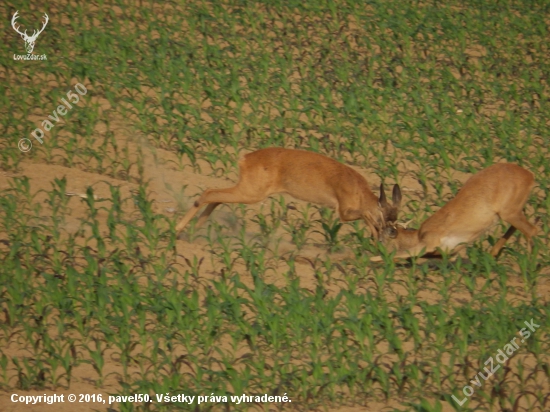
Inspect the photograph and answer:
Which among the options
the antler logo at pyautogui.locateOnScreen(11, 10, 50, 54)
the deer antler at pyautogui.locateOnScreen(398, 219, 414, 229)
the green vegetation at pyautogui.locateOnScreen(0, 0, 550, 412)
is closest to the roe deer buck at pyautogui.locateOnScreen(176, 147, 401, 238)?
the green vegetation at pyautogui.locateOnScreen(0, 0, 550, 412)

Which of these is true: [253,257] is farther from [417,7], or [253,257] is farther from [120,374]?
[417,7]

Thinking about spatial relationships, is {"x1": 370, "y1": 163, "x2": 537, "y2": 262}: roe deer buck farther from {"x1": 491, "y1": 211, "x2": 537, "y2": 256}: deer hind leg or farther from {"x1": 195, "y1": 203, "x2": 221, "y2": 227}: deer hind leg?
{"x1": 195, "y1": 203, "x2": 221, "y2": 227}: deer hind leg

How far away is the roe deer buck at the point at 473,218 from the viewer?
9820mm

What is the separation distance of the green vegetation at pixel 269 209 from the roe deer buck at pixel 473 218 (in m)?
0.22

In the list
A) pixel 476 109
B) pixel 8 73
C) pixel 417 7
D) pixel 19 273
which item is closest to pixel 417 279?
pixel 19 273

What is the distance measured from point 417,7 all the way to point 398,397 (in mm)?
11874

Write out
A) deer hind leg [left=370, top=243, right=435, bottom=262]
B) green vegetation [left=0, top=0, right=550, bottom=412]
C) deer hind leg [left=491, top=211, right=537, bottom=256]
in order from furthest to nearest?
1. deer hind leg [left=491, top=211, right=537, bottom=256]
2. deer hind leg [left=370, top=243, right=435, bottom=262]
3. green vegetation [left=0, top=0, right=550, bottom=412]

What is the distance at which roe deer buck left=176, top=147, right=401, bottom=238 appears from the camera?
10391 millimetres

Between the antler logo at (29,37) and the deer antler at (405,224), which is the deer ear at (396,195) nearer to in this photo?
the deer antler at (405,224)

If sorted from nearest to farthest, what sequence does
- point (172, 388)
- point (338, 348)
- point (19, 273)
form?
point (172, 388) → point (338, 348) → point (19, 273)

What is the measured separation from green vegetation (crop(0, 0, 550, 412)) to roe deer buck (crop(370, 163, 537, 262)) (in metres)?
0.22

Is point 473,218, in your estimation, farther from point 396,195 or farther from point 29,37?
point 29,37

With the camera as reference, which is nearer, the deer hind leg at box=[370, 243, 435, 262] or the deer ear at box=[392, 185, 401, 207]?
the deer hind leg at box=[370, 243, 435, 262]

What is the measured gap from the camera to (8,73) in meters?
13.7
